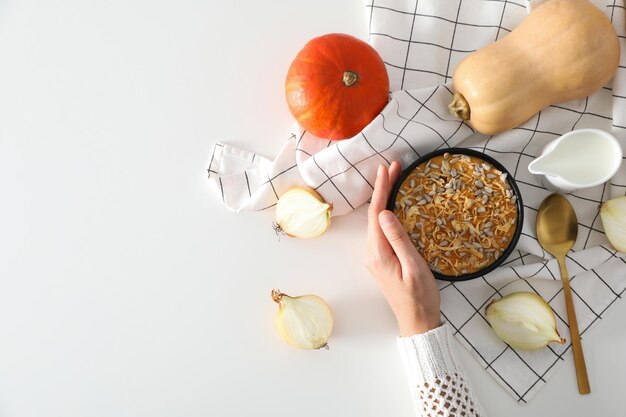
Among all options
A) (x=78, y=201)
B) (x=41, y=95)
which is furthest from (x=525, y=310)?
(x=41, y=95)

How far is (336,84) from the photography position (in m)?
1.07

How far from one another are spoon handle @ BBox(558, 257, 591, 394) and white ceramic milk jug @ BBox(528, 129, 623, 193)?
0.17 meters

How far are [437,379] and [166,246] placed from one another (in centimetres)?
60

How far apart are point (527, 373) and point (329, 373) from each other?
15.5 inches

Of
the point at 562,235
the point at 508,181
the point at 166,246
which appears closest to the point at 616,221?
the point at 562,235

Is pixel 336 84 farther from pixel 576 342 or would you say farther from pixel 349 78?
pixel 576 342

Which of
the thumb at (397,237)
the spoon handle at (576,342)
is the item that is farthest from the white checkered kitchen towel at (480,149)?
the thumb at (397,237)

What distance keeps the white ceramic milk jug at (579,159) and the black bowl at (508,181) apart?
0.18 feet

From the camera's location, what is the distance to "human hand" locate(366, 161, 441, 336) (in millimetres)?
1065

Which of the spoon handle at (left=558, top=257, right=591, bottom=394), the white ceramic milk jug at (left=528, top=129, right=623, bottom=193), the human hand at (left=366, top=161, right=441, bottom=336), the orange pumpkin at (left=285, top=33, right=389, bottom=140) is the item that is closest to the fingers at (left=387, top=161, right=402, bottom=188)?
the human hand at (left=366, top=161, right=441, bottom=336)

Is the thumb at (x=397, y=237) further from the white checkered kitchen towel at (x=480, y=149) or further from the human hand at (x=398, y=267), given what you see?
the white checkered kitchen towel at (x=480, y=149)

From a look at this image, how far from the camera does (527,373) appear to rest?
1159 millimetres

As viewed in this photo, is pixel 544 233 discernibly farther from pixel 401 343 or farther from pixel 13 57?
pixel 13 57

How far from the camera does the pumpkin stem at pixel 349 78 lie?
1058mm
